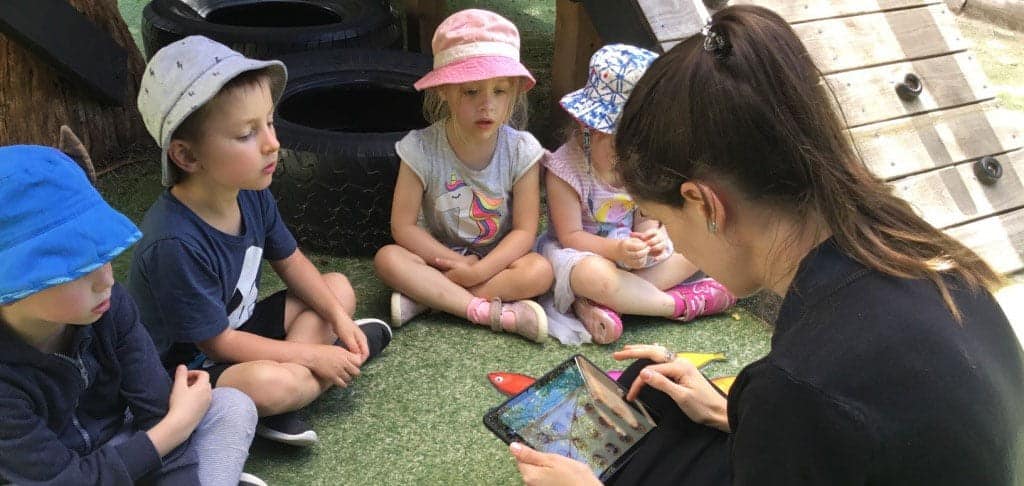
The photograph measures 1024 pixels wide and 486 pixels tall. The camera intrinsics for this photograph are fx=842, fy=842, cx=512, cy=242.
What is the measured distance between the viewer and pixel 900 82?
281 centimetres

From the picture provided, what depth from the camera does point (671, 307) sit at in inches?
93.2

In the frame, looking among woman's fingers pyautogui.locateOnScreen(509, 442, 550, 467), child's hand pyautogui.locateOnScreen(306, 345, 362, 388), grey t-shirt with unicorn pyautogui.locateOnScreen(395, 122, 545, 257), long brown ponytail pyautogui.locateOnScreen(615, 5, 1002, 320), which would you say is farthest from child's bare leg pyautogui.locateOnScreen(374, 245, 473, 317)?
long brown ponytail pyautogui.locateOnScreen(615, 5, 1002, 320)

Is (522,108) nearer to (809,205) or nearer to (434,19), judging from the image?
(434,19)

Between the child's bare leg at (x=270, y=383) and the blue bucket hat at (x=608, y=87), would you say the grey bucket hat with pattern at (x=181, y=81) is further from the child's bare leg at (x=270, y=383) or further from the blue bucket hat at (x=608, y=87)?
the blue bucket hat at (x=608, y=87)

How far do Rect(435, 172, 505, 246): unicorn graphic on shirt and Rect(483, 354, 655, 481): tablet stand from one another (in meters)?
0.75

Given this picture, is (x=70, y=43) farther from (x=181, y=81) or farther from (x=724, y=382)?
(x=724, y=382)

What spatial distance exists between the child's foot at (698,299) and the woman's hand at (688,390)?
778 millimetres

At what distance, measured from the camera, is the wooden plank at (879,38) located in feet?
9.09

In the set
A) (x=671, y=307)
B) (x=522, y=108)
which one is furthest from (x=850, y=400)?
(x=522, y=108)

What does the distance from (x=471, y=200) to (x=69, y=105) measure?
1515mm

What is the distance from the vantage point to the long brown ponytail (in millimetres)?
1039

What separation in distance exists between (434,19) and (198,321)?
2382 mm

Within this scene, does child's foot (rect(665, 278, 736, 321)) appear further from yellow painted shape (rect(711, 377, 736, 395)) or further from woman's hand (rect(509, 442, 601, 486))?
woman's hand (rect(509, 442, 601, 486))

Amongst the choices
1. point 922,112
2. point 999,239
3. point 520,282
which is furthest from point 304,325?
point 999,239
